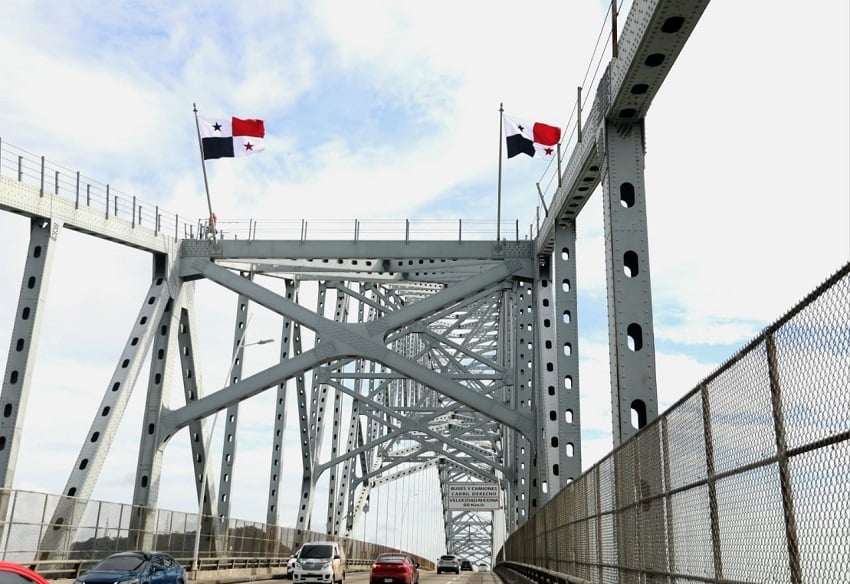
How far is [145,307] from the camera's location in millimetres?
29297

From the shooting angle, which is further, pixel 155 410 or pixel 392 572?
pixel 155 410

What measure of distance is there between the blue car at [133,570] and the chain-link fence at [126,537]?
13.5 feet

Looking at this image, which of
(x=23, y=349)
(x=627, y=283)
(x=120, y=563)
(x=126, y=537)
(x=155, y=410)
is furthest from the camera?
(x=155, y=410)

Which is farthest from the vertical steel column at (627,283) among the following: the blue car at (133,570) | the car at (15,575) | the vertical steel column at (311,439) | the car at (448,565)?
the car at (448,565)

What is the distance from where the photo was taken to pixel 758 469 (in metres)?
5.27

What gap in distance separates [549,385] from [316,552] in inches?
366

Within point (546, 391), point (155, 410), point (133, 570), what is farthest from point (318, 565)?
point (133, 570)

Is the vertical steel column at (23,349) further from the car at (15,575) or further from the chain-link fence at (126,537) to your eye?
the car at (15,575)

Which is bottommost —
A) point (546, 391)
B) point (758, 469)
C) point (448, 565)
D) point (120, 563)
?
point (448, 565)

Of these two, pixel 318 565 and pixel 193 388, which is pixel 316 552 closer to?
pixel 318 565

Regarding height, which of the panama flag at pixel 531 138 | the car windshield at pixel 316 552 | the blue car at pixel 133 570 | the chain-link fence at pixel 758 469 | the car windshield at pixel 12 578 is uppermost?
the panama flag at pixel 531 138

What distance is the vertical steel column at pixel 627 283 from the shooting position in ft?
48.0

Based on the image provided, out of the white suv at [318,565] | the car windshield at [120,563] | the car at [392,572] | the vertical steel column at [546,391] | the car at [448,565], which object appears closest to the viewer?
the car windshield at [120,563]

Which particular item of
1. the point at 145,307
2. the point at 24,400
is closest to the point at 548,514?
the point at 24,400
